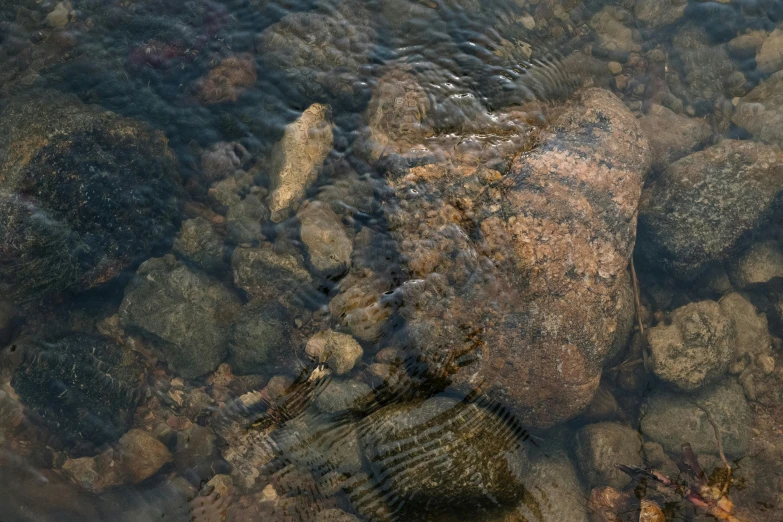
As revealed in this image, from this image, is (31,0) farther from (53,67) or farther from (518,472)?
(518,472)

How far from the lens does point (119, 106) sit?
5.45m

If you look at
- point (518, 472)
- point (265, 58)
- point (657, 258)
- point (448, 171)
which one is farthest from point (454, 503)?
point (265, 58)

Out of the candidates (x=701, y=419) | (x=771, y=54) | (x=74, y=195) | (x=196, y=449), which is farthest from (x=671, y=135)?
(x=74, y=195)

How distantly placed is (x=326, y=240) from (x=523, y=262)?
1.92 metres

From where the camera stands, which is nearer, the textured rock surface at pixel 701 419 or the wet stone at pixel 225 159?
the textured rock surface at pixel 701 419

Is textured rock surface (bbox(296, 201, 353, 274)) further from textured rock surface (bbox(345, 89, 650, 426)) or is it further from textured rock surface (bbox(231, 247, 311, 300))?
textured rock surface (bbox(345, 89, 650, 426))

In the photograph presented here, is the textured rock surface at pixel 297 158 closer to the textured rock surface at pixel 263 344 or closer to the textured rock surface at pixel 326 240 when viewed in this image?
the textured rock surface at pixel 326 240

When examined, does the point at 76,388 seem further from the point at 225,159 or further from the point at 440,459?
the point at 440,459

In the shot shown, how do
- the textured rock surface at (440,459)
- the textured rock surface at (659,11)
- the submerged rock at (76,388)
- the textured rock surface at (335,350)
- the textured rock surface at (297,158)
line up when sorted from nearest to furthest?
the textured rock surface at (440,459), the textured rock surface at (335,350), the submerged rock at (76,388), the textured rock surface at (297,158), the textured rock surface at (659,11)

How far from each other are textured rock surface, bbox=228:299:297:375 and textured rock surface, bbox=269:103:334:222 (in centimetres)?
106

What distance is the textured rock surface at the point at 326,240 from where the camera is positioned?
5.07 metres

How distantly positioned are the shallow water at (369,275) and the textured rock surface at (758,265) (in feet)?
0.09

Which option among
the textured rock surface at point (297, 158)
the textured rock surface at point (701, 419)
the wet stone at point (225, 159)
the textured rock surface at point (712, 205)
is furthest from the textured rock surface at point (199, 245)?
the textured rock surface at point (701, 419)

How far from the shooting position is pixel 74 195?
16.2ft
